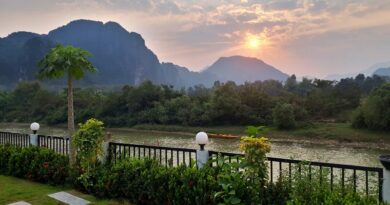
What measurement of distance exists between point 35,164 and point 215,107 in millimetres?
34093

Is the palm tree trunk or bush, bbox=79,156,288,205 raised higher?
the palm tree trunk

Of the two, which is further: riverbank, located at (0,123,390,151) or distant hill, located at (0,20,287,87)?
distant hill, located at (0,20,287,87)

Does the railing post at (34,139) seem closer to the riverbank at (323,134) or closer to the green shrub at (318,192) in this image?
the green shrub at (318,192)

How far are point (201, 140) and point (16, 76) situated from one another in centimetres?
12787

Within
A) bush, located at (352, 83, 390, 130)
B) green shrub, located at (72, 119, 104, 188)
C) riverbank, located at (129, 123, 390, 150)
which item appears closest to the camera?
green shrub, located at (72, 119, 104, 188)

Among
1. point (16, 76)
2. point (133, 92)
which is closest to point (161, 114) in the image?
point (133, 92)

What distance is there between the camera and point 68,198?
16.4ft

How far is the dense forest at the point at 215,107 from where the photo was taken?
36.0 metres

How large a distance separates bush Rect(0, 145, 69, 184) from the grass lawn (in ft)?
0.47

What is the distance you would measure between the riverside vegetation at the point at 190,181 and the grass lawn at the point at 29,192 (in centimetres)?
13

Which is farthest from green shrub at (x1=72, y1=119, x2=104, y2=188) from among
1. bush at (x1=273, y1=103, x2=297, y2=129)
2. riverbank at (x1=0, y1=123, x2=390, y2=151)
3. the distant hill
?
the distant hill

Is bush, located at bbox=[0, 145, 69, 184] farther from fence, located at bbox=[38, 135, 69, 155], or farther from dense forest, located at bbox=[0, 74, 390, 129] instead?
dense forest, located at bbox=[0, 74, 390, 129]

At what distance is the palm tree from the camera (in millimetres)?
5887

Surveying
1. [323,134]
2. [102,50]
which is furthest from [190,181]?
[102,50]
